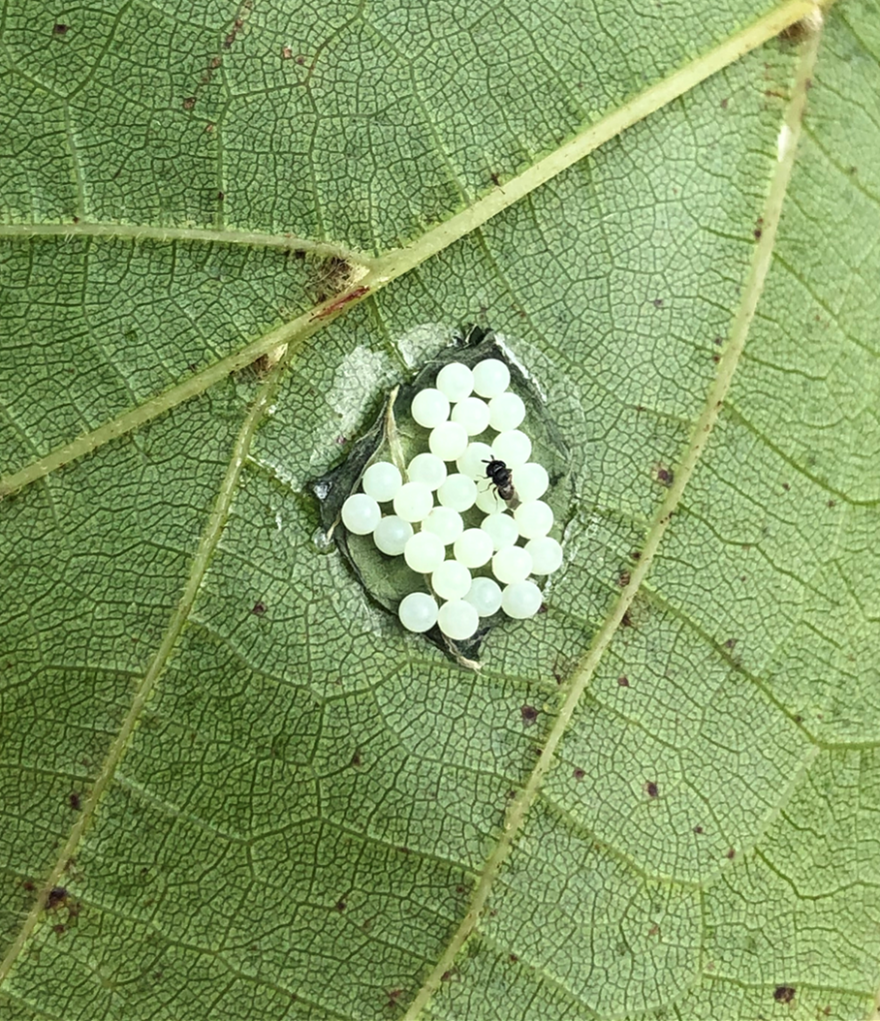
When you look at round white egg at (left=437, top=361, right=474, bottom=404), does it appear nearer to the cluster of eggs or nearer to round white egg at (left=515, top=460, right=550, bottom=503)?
the cluster of eggs

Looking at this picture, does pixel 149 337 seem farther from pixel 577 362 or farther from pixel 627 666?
pixel 627 666

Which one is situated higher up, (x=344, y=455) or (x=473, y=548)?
(x=344, y=455)

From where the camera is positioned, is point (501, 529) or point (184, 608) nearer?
point (184, 608)

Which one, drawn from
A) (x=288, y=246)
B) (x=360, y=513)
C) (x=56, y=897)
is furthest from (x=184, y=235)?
(x=56, y=897)

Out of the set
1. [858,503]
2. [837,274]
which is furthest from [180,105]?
[858,503]

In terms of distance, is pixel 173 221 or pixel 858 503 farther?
pixel 858 503

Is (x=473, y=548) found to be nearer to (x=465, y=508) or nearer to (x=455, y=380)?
(x=465, y=508)

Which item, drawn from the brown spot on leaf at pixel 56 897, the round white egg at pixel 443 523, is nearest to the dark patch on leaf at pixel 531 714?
the round white egg at pixel 443 523
